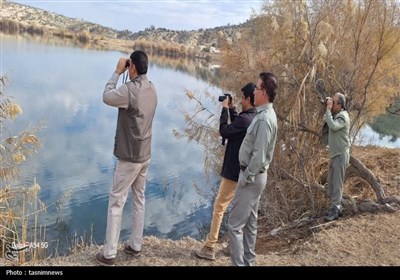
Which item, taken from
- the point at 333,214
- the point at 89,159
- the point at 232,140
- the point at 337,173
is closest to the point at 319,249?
the point at 337,173

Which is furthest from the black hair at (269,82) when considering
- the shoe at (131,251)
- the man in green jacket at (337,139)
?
the man in green jacket at (337,139)

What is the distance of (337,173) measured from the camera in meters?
6.48

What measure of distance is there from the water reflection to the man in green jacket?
4182 millimetres

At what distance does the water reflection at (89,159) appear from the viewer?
9.81 metres

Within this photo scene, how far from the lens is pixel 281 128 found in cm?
872

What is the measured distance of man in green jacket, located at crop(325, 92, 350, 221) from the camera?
6.16 m

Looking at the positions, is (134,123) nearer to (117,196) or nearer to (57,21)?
(117,196)

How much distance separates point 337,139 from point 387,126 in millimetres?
17974

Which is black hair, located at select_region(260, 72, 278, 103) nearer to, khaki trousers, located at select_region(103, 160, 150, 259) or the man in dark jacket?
the man in dark jacket

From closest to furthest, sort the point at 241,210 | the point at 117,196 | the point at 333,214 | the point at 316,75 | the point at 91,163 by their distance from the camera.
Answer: the point at 241,210 → the point at 117,196 → the point at 333,214 → the point at 316,75 → the point at 91,163

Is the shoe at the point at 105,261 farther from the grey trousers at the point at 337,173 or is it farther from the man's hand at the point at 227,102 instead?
the grey trousers at the point at 337,173

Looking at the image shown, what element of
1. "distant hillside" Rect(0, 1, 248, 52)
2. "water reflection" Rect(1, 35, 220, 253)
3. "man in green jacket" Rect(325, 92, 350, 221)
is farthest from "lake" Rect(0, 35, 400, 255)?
"distant hillside" Rect(0, 1, 248, 52)
